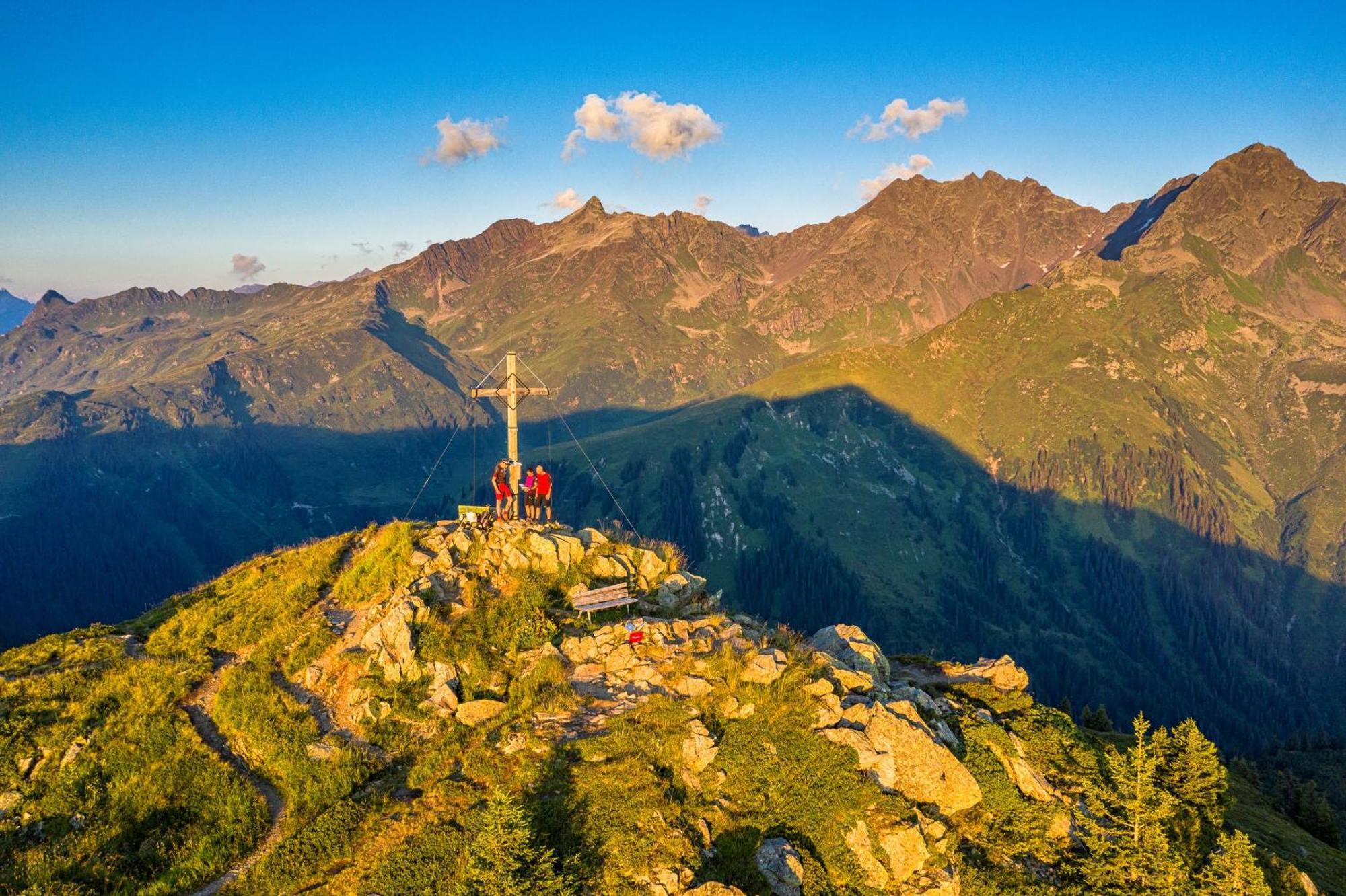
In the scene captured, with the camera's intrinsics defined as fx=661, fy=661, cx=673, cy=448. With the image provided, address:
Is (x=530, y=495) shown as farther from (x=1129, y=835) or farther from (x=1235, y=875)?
(x=1235, y=875)

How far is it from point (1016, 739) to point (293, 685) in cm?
2615

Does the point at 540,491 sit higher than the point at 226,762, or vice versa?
the point at 540,491

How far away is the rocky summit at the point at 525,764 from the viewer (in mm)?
16844

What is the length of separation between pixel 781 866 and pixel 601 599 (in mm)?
13746

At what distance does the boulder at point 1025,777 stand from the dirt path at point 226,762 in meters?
22.2

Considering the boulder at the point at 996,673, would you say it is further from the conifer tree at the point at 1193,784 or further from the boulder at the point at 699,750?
the boulder at the point at 699,750

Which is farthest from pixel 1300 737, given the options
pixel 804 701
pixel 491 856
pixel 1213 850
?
pixel 491 856

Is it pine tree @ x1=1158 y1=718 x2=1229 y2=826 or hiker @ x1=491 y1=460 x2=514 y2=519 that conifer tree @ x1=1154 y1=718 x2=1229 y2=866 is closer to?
pine tree @ x1=1158 y1=718 x2=1229 y2=826

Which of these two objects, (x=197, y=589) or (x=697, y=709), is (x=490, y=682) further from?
(x=197, y=589)

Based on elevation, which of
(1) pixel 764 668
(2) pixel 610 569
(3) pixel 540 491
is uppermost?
(3) pixel 540 491

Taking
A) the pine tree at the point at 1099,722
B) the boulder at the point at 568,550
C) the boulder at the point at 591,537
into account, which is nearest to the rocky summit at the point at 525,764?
the boulder at the point at 568,550

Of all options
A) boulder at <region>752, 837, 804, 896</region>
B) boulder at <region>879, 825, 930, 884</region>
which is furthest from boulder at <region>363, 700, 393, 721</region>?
boulder at <region>879, 825, 930, 884</region>

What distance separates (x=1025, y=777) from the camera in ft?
71.1

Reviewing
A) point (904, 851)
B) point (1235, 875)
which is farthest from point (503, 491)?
point (1235, 875)
